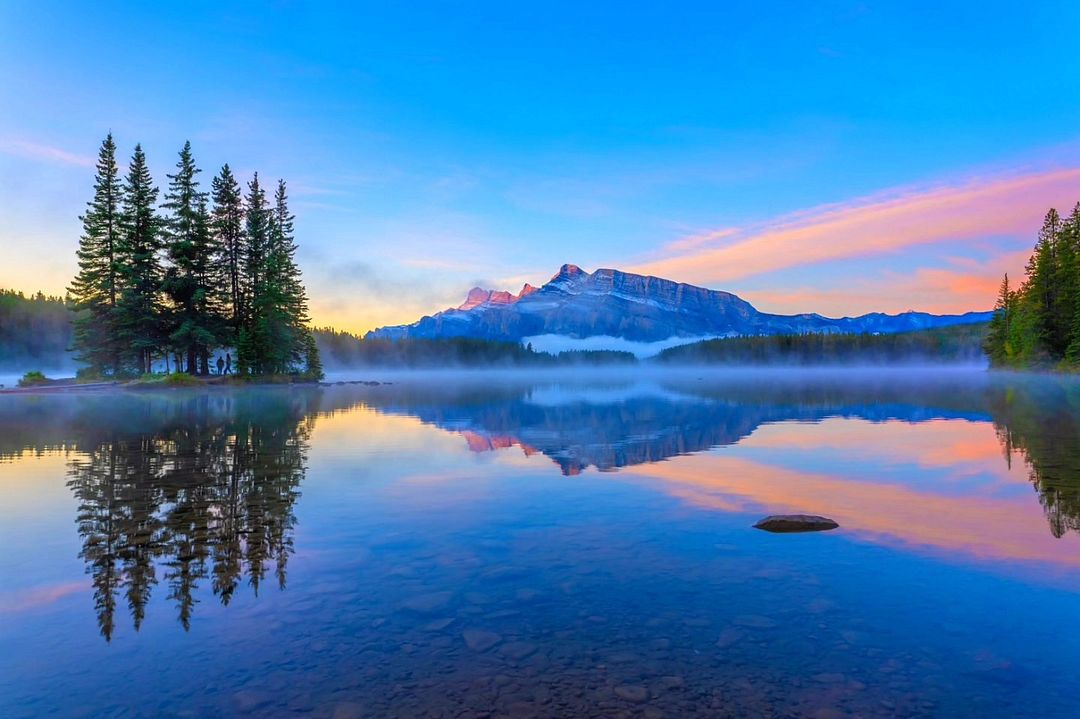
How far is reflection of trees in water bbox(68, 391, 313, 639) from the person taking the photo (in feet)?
35.1

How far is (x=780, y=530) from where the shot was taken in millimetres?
13953

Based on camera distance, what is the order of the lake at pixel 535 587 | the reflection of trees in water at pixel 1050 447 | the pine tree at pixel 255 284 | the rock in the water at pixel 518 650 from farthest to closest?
1. the pine tree at pixel 255 284
2. the reflection of trees in water at pixel 1050 447
3. the rock in the water at pixel 518 650
4. the lake at pixel 535 587

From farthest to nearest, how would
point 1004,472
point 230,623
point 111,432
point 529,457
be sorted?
point 111,432 → point 529,457 → point 1004,472 → point 230,623

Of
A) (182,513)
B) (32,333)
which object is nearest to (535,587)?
(182,513)

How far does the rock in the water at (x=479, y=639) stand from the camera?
834 centimetres

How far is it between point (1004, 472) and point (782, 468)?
6.79 metres

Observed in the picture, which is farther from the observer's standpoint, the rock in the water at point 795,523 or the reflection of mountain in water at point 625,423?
the reflection of mountain in water at point 625,423

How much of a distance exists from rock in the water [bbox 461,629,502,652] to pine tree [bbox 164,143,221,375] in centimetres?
7840

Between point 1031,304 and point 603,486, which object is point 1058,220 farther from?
point 603,486

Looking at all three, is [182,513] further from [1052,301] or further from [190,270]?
[1052,301]

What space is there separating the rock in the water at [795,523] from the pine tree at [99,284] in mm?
81409

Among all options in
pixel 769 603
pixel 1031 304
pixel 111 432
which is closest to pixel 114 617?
pixel 769 603

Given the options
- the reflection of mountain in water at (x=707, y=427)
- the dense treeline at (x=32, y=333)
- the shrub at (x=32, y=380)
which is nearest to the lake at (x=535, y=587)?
the reflection of mountain in water at (x=707, y=427)

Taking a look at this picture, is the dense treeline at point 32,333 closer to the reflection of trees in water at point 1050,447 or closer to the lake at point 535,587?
the lake at point 535,587
